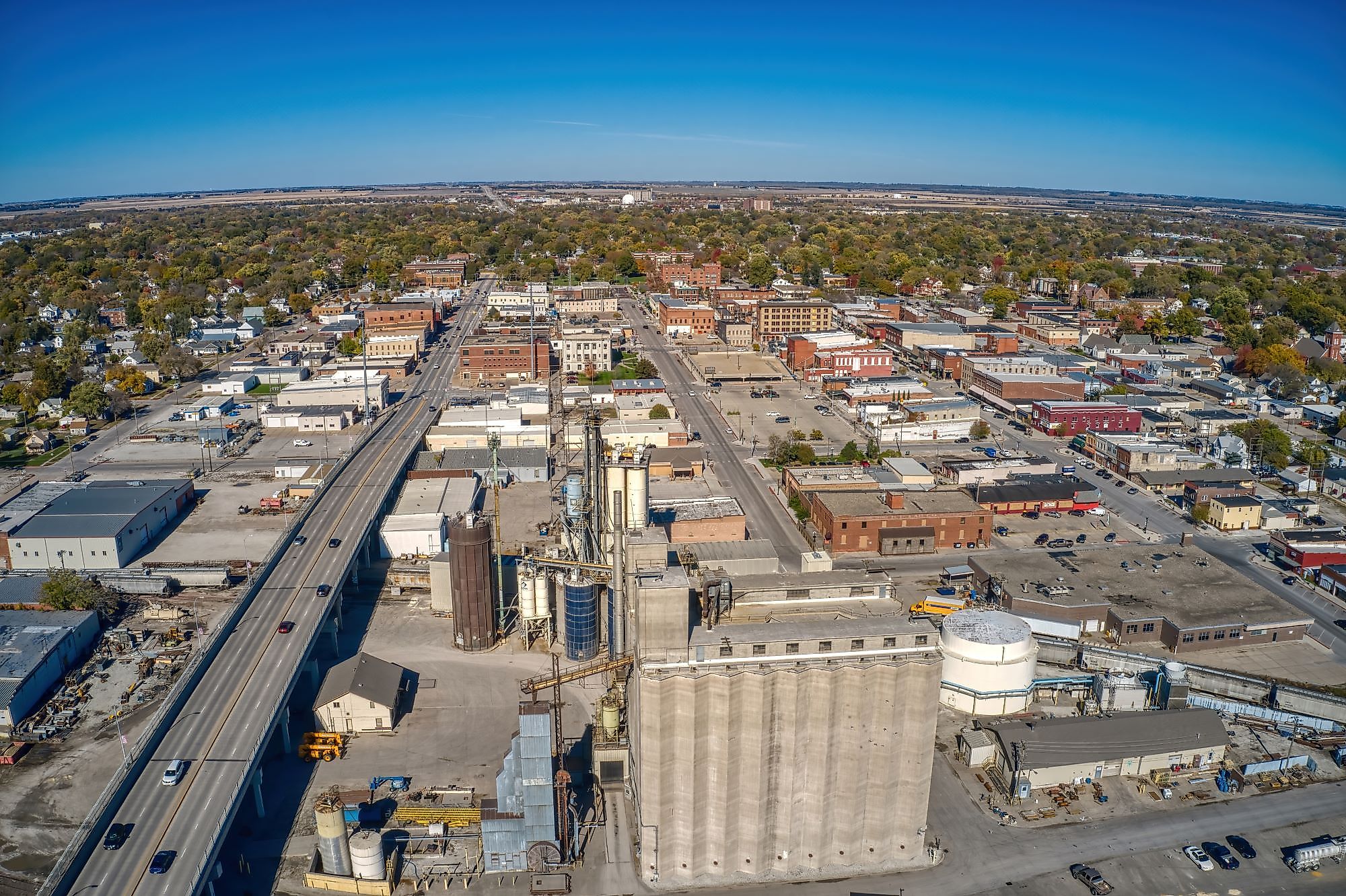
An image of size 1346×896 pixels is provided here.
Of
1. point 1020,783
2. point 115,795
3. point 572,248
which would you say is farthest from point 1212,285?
point 115,795

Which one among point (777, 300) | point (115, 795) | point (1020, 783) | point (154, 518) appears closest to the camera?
point (115, 795)

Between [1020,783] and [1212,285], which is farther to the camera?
[1212,285]

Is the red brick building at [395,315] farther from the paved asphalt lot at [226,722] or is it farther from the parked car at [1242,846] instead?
the parked car at [1242,846]

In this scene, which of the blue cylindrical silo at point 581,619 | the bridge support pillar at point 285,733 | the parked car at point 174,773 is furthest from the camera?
the blue cylindrical silo at point 581,619

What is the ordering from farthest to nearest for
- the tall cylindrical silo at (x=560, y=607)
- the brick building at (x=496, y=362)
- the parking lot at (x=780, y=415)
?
the brick building at (x=496, y=362), the parking lot at (x=780, y=415), the tall cylindrical silo at (x=560, y=607)

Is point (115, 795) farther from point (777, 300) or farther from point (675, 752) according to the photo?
point (777, 300)

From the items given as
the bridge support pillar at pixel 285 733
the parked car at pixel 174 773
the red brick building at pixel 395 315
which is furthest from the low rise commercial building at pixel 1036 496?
the red brick building at pixel 395 315

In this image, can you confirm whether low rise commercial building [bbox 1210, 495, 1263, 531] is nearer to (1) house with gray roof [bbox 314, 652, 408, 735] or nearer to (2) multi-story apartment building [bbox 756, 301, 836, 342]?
(1) house with gray roof [bbox 314, 652, 408, 735]

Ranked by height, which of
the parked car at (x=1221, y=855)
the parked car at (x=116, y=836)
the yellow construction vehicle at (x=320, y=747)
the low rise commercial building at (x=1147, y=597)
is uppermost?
the parked car at (x=116, y=836)

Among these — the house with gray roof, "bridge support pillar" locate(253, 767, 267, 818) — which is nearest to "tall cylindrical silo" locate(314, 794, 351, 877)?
"bridge support pillar" locate(253, 767, 267, 818)
